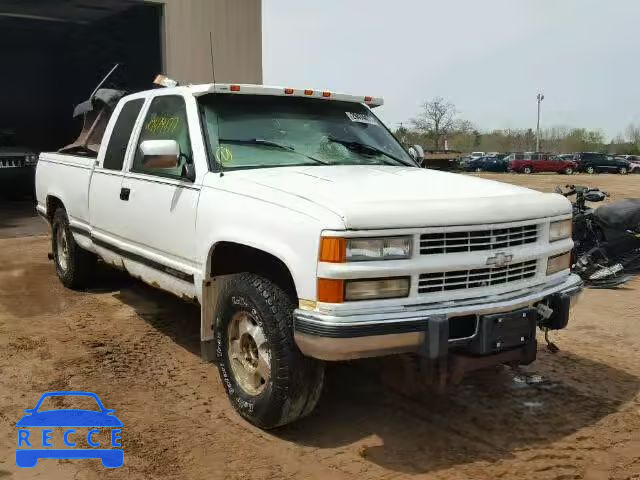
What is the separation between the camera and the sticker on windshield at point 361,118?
15.8 ft

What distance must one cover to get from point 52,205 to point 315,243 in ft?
15.5

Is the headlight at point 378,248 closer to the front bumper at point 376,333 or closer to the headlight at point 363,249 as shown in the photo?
the headlight at point 363,249

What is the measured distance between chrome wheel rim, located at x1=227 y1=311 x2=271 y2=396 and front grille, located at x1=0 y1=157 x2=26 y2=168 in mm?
12437

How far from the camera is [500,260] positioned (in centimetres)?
332

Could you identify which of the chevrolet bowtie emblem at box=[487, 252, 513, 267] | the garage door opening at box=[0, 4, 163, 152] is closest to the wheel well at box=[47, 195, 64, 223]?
the chevrolet bowtie emblem at box=[487, 252, 513, 267]

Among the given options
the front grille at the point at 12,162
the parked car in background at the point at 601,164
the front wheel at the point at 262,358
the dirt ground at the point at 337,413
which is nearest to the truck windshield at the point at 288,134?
the front wheel at the point at 262,358

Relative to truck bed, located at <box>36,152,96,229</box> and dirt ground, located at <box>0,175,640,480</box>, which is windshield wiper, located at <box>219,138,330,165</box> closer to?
dirt ground, located at <box>0,175,640,480</box>

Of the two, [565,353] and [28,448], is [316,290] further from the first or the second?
[565,353]

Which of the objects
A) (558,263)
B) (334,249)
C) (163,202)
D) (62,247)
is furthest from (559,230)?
(62,247)

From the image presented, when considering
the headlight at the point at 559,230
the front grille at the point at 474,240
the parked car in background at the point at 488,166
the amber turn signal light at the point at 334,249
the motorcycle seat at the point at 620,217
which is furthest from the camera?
the parked car in background at the point at 488,166

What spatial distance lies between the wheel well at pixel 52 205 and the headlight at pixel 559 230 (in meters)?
4.90

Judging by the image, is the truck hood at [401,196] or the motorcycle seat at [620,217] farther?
the motorcycle seat at [620,217]

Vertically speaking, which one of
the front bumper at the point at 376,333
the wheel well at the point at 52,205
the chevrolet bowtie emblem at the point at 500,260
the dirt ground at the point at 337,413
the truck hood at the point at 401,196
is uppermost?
the truck hood at the point at 401,196

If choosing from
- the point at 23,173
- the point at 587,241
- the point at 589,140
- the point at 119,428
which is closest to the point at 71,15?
the point at 23,173
